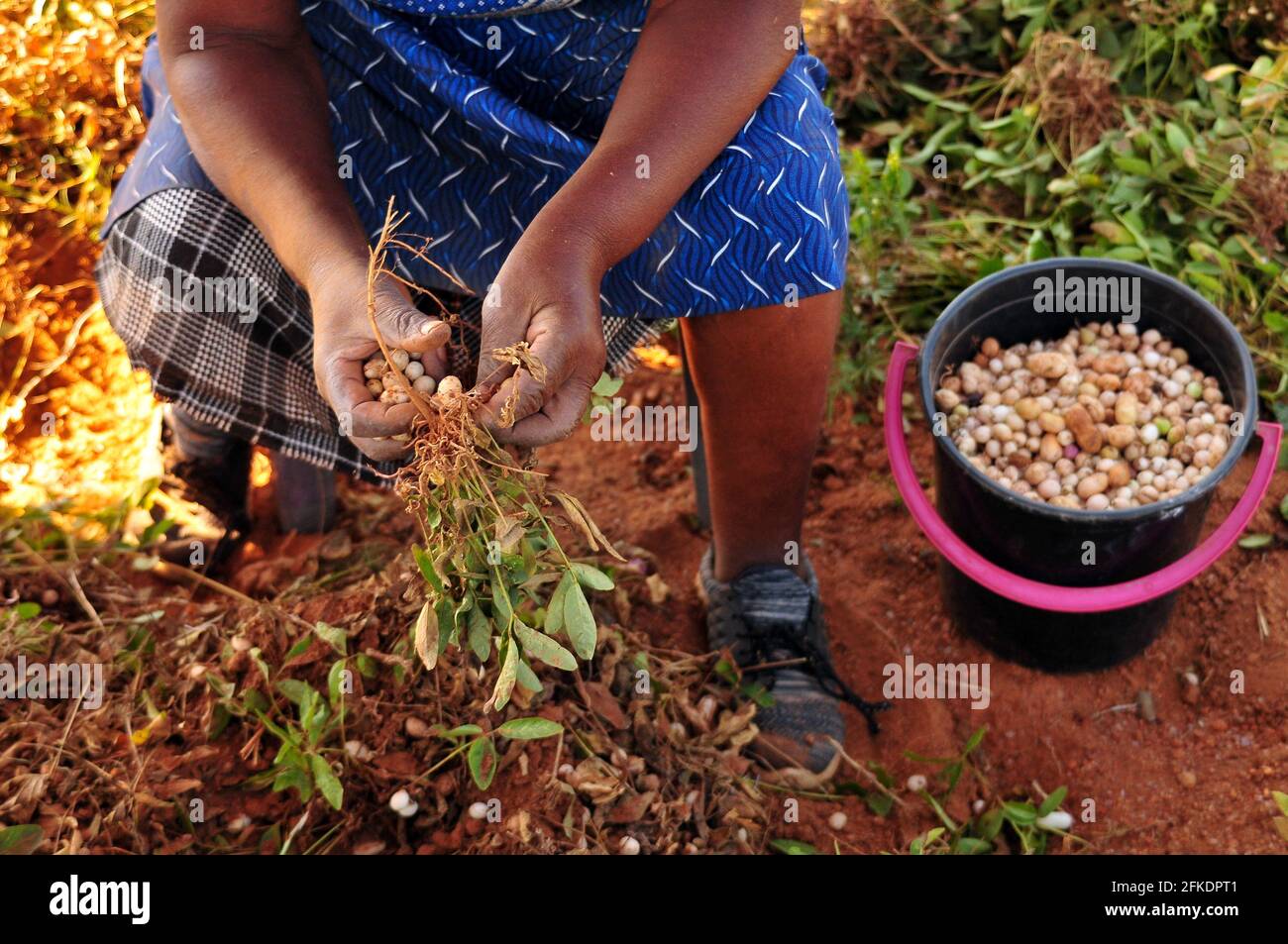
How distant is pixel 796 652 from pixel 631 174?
845mm

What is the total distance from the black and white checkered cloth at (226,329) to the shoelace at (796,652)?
0.46m

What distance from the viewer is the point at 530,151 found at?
60.3 inches

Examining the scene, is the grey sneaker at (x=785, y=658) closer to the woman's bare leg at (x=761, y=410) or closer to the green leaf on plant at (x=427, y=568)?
the woman's bare leg at (x=761, y=410)

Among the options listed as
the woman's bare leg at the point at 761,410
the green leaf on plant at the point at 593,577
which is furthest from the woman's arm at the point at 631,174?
the woman's bare leg at the point at 761,410

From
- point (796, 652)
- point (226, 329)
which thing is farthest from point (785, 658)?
point (226, 329)

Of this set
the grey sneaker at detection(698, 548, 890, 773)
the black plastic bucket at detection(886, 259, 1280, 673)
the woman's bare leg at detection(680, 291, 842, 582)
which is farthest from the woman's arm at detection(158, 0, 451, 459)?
the black plastic bucket at detection(886, 259, 1280, 673)

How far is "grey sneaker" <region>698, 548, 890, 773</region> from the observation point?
1830 millimetres

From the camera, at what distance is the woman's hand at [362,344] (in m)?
1.26

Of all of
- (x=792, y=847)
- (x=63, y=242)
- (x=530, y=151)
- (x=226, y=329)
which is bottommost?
(x=792, y=847)

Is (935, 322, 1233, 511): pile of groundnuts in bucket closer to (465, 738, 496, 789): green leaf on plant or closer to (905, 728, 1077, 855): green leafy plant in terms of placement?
(905, 728, 1077, 855): green leafy plant

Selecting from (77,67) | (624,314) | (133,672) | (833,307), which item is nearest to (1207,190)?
(833,307)

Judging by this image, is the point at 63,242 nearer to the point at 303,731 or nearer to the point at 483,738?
the point at 303,731

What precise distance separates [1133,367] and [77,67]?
2262mm

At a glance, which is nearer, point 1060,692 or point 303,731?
point 303,731
